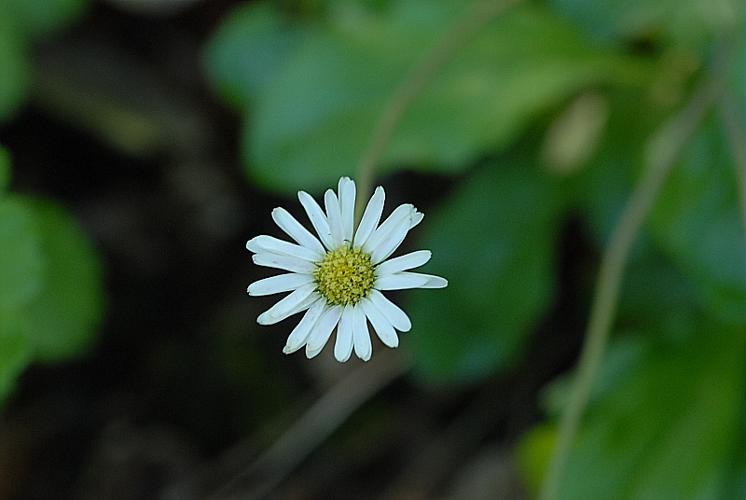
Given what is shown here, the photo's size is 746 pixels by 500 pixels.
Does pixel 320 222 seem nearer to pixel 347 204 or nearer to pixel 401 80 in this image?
pixel 347 204

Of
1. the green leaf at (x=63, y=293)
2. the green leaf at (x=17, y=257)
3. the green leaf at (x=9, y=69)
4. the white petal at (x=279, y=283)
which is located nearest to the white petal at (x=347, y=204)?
the white petal at (x=279, y=283)

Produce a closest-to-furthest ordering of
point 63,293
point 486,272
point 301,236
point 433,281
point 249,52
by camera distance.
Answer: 1. point 433,281
2. point 301,236
3. point 63,293
4. point 486,272
5. point 249,52

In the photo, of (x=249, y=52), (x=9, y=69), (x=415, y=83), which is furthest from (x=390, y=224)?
(x=249, y=52)

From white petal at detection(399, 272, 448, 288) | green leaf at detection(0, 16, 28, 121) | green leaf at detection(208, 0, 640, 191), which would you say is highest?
green leaf at detection(0, 16, 28, 121)

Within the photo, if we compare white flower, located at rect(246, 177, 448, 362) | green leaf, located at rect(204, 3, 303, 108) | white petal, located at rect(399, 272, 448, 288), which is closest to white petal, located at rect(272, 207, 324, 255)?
white flower, located at rect(246, 177, 448, 362)

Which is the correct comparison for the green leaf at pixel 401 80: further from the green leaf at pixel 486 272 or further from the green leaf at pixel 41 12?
the green leaf at pixel 41 12

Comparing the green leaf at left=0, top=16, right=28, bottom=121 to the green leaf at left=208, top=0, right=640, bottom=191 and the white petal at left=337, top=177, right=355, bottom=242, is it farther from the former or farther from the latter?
the white petal at left=337, top=177, right=355, bottom=242
